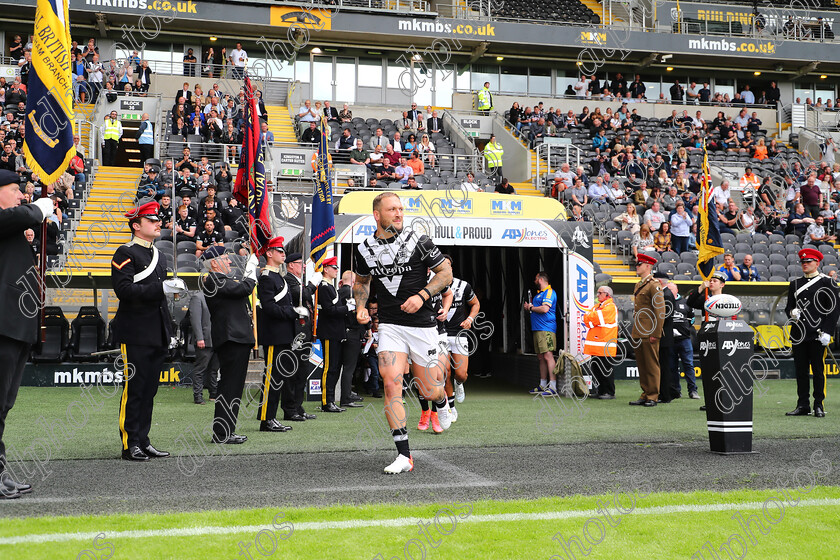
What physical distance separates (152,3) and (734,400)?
2925 centimetres

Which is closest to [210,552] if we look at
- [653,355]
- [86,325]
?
[653,355]

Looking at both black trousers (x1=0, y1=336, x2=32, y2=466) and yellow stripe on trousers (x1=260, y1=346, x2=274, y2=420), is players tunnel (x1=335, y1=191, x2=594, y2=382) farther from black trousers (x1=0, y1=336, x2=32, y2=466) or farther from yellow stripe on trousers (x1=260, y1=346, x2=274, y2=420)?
black trousers (x1=0, y1=336, x2=32, y2=466)

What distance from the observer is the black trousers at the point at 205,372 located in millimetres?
12367

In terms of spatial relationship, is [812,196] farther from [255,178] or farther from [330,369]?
[255,178]

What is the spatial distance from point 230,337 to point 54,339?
27.7ft

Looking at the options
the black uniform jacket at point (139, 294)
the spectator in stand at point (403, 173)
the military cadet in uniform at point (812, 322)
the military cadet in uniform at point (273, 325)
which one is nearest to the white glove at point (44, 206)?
the black uniform jacket at point (139, 294)

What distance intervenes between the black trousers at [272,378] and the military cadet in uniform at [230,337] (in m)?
1.01

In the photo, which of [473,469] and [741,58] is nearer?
[473,469]

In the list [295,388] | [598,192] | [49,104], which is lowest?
[295,388]

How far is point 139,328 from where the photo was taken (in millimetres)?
6918

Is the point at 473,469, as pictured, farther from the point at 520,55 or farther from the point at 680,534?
the point at 520,55

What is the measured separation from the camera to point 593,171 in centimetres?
2541

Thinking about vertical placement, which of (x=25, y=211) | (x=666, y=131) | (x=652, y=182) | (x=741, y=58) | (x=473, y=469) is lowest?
(x=473, y=469)

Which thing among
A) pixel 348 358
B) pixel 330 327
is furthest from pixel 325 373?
pixel 348 358
